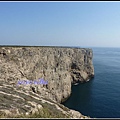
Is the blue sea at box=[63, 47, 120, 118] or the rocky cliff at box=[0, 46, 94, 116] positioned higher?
the rocky cliff at box=[0, 46, 94, 116]

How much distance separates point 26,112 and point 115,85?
224 feet

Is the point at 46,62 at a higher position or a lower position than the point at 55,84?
higher

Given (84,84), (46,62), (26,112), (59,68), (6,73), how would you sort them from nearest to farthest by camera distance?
(26,112) → (6,73) → (46,62) → (59,68) → (84,84)

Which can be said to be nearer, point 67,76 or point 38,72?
point 38,72

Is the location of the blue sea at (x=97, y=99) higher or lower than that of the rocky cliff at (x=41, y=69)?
lower

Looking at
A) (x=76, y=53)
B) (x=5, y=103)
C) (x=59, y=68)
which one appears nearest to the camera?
(x=5, y=103)

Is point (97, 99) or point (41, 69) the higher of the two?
point (41, 69)

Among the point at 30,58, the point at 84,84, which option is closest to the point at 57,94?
the point at 30,58

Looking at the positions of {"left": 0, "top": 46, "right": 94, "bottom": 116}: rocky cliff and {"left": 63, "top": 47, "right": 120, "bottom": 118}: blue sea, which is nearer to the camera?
{"left": 0, "top": 46, "right": 94, "bottom": 116}: rocky cliff

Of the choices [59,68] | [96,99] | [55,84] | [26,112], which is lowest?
[96,99]

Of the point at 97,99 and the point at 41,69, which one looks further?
the point at 97,99

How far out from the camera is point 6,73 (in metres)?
37.5

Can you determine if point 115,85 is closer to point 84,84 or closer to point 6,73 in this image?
point 84,84

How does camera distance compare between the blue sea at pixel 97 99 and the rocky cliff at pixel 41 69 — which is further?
the blue sea at pixel 97 99
